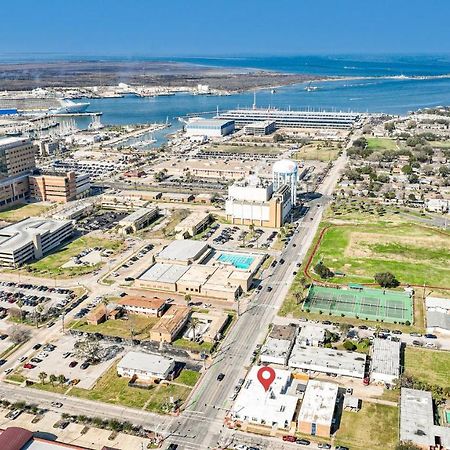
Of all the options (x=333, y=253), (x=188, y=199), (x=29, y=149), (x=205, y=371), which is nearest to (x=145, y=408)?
(x=205, y=371)

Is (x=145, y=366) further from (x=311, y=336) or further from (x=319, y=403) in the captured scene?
(x=311, y=336)

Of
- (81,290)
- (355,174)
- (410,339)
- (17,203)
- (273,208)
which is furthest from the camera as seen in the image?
(355,174)

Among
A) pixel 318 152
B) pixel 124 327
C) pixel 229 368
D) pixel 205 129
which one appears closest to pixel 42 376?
pixel 124 327

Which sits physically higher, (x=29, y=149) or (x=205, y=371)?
(x=29, y=149)

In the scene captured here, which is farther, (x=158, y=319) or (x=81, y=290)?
(x=81, y=290)

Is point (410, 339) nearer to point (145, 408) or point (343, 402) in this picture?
point (343, 402)

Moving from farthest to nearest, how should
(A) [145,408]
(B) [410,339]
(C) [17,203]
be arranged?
1. (C) [17,203]
2. (B) [410,339]
3. (A) [145,408]

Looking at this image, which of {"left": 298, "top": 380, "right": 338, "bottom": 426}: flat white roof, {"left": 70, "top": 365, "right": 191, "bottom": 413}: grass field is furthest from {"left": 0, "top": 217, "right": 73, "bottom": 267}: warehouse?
{"left": 298, "top": 380, "right": 338, "bottom": 426}: flat white roof
